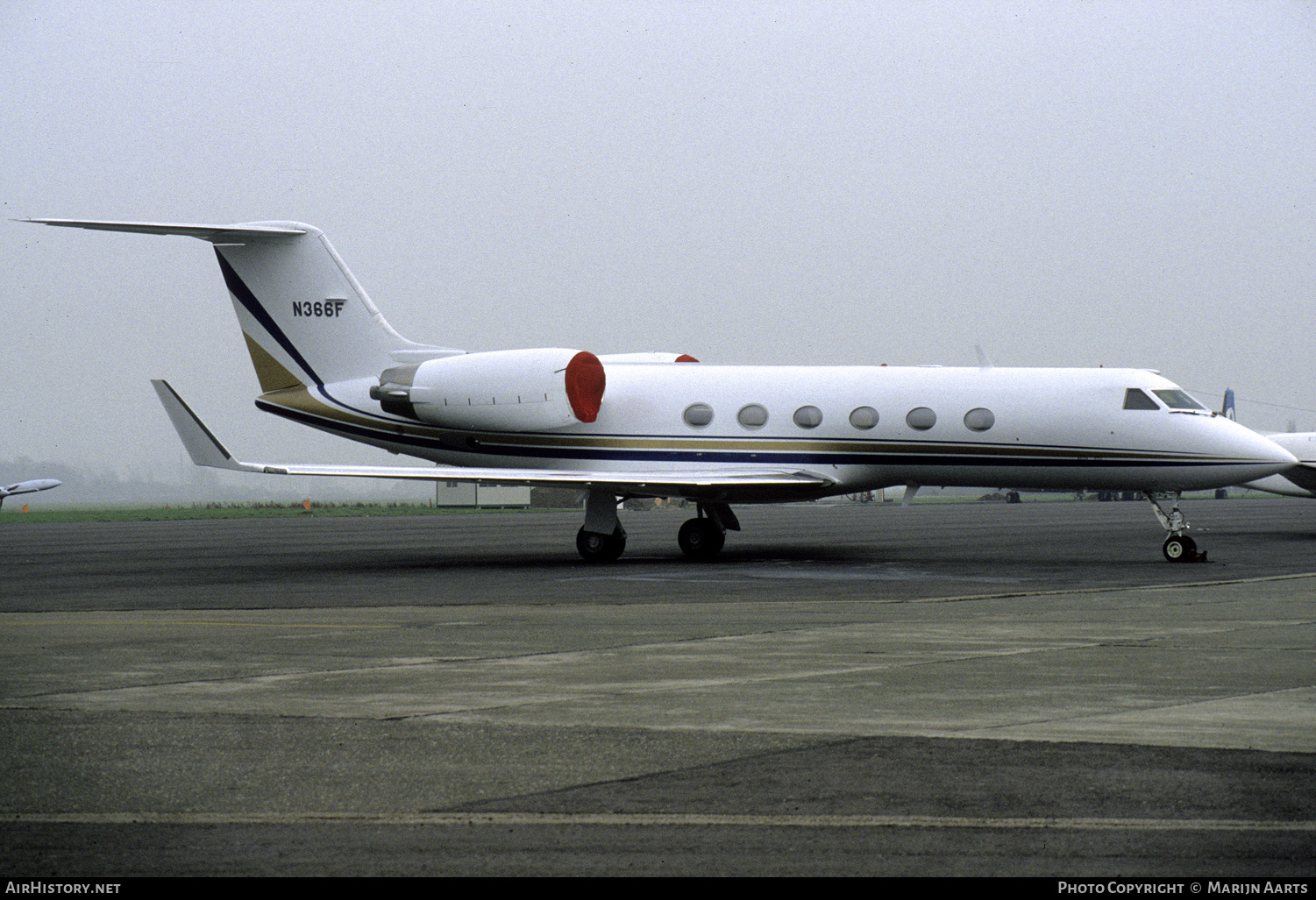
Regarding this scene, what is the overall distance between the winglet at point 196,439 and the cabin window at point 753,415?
8.02 m

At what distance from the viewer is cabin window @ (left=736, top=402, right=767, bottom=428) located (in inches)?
978

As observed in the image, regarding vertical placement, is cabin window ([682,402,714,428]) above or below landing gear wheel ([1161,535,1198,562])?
above

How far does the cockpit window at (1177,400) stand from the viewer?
23.5 m

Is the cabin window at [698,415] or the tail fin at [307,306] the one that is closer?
the cabin window at [698,415]

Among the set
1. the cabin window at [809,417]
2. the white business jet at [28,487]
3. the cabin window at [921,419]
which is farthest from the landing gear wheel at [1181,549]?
the white business jet at [28,487]

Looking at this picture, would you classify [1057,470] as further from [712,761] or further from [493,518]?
[493,518]

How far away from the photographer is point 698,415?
25.2m

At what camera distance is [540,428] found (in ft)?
82.9

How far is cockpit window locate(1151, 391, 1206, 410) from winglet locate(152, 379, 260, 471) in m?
14.5

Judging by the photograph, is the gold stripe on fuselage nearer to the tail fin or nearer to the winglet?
the tail fin

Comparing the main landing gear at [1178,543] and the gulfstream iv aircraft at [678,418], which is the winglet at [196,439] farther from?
the main landing gear at [1178,543]

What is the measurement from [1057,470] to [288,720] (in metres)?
17.6

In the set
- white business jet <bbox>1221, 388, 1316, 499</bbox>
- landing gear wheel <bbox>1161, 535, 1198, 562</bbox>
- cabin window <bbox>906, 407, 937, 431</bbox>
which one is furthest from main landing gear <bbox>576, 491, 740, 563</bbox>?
white business jet <bbox>1221, 388, 1316, 499</bbox>

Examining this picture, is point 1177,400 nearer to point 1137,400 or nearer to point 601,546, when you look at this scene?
point 1137,400
